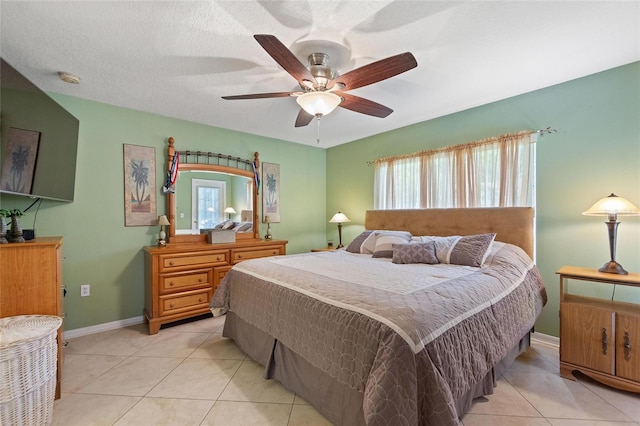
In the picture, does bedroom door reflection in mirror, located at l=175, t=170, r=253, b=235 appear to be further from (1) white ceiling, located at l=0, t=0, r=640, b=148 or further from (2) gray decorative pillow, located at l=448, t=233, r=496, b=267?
(2) gray decorative pillow, located at l=448, t=233, r=496, b=267

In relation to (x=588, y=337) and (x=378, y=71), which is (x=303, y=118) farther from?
(x=588, y=337)

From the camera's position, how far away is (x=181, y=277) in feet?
10.2

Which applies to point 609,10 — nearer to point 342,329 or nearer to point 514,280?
point 514,280

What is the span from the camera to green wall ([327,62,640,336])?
2.29 meters

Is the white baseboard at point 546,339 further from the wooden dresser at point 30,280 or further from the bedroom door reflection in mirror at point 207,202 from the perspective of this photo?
the wooden dresser at point 30,280

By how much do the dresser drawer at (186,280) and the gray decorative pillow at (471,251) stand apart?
272cm

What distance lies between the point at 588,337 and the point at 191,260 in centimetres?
370

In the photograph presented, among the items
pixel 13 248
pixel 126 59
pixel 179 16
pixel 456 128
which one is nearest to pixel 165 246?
pixel 13 248

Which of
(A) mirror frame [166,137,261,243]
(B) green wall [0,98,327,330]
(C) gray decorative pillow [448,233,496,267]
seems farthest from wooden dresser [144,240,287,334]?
(C) gray decorative pillow [448,233,496,267]

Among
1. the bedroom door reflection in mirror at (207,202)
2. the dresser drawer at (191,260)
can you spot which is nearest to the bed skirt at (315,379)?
the dresser drawer at (191,260)

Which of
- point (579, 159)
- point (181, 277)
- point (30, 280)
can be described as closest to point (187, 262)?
point (181, 277)

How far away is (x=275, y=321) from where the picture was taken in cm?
198

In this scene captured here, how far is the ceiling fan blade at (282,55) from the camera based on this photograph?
4.89 ft

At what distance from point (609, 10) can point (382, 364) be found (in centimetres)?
246
